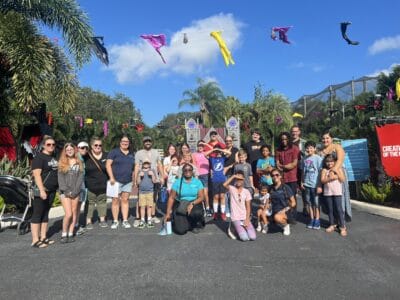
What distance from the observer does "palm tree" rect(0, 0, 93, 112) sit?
824 cm

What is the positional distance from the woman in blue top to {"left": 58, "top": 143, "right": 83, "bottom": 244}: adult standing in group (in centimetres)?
145

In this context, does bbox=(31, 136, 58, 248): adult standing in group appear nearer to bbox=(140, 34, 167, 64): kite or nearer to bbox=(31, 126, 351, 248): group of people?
bbox=(31, 126, 351, 248): group of people

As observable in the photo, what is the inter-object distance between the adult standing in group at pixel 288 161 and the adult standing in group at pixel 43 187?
3764mm

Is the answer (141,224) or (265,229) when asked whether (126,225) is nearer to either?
(141,224)

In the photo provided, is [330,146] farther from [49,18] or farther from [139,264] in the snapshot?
[49,18]

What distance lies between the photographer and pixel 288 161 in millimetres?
6867

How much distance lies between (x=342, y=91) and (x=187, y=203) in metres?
37.3

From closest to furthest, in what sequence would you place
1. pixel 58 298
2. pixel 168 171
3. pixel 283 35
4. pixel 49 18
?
1. pixel 58 298
2. pixel 168 171
3. pixel 49 18
4. pixel 283 35

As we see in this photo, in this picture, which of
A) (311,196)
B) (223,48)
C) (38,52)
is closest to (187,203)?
(311,196)

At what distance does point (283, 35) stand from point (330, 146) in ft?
20.4

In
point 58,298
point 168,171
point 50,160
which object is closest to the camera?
point 58,298

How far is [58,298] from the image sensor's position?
374cm

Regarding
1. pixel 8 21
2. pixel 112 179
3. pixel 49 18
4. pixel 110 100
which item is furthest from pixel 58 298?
pixel 110 100

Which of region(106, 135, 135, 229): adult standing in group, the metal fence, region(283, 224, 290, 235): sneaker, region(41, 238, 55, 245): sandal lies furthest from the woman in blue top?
the metal fence
